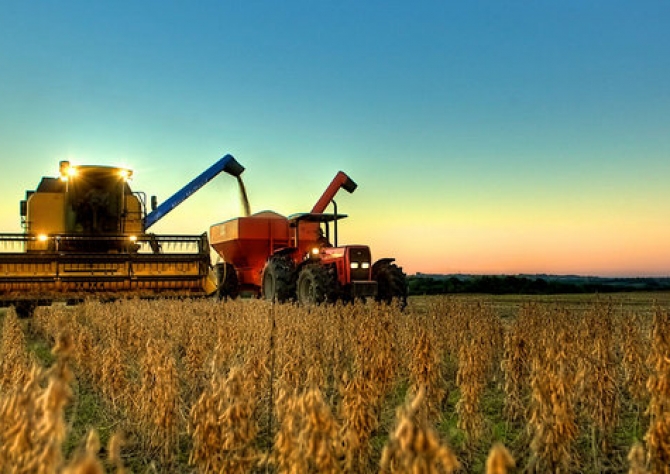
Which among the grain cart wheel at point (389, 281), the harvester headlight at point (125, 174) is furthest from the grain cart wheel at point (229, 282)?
the grain cart wheel at point (389, 281)

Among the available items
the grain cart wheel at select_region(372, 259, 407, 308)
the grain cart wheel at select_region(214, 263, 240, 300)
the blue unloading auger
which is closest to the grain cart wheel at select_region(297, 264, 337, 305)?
the grain cart wheel at select_region(372, 259, 407, 308)

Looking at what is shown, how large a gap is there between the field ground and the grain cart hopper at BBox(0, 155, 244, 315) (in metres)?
5.02

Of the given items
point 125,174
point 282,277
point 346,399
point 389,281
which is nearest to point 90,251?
point 125,174

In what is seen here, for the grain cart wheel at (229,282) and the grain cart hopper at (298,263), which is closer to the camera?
the grain cart hopper at (298,263)

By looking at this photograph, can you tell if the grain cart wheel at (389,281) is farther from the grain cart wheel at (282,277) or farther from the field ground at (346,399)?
the field ground at (346,399)

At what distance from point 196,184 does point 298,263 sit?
9119 mm

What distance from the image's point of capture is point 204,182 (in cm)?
2334

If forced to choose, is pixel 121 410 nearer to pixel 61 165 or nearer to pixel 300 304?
pixel 300 304

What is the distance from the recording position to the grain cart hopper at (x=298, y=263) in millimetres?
13516

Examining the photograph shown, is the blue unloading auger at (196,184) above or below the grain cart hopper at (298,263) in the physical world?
above

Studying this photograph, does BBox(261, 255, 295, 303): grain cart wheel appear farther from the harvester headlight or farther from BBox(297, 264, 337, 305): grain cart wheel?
the harvester headlight

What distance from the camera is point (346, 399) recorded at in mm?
4121

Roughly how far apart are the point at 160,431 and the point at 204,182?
19.0 metres

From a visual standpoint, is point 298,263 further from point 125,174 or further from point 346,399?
point 346,399
